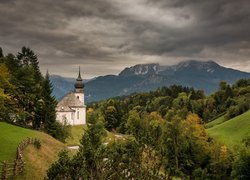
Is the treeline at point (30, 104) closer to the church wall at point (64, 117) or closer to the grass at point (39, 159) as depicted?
the grass at point (39, 159)

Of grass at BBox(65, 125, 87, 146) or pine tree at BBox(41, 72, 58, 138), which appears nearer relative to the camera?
pine tree at BBox(41, 72, 58, 138)

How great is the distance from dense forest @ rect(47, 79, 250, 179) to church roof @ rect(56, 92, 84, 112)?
8.29 metres

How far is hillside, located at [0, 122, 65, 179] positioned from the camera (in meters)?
41.9

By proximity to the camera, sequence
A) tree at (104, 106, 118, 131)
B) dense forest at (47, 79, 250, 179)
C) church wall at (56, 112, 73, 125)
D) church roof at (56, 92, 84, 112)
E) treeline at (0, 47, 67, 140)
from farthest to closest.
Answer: tree at (104, 106, 118, 131) → church roof at (56, 92, 84, 112) → church wall at (56, 112, 73, 125) → treeline at (0, 47, 67, 140) → dense forest at (47, 79, 250, 179)

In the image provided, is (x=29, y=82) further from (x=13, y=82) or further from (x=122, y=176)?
(x=122, y=176)

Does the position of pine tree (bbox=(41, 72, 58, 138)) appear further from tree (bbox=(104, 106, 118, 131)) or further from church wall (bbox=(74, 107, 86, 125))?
tree (bbox=(104, 106, 118, 131))

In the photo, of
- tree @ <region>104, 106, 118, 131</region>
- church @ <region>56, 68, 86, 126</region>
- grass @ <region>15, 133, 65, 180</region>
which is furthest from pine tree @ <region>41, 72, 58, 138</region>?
tree @ <region>104, 106, 118, 131</region>

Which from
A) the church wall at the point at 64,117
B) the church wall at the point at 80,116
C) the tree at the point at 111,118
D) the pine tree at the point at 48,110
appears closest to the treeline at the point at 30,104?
the pine tree at the point at 48,110

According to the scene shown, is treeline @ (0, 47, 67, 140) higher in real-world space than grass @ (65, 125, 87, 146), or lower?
higher

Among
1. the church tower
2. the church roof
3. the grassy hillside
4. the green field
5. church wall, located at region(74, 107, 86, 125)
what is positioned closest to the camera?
the green field

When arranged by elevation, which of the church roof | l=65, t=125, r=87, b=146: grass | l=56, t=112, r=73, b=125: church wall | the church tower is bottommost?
l=65, t=125, r=87, b=146: grass

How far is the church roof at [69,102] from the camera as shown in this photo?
11150cm

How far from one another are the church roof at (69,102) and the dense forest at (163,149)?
326 inches

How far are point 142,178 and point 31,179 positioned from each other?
17780 millimetres
